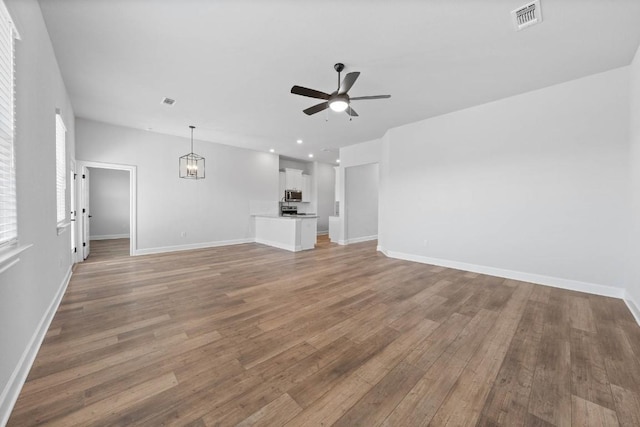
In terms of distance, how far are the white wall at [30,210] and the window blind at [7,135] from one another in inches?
3.9

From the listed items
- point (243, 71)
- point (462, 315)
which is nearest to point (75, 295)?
point (243, 71)

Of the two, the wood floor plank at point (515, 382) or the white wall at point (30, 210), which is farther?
the white wall at point (30, 210)

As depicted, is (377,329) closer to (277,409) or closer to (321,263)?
(277,409)

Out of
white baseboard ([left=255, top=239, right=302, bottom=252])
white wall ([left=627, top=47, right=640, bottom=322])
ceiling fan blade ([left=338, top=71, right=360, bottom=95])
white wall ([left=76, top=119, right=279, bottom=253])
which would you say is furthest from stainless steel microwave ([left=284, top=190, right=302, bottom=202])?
white wall ([left=627, top=47, right=640, bottom=322])

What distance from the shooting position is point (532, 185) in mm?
3807

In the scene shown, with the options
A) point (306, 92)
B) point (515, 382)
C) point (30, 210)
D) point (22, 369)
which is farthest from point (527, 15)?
point (22, 369)

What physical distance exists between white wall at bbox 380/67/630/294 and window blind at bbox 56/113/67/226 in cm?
586

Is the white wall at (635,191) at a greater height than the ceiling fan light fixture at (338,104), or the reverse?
the ceiling fan light fixture at (338,104)

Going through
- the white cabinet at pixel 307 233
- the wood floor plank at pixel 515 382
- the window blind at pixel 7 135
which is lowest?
the wood floor plank at pixel 515 382

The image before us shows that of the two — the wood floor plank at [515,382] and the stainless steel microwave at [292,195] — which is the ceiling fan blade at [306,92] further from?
the stainless steel microwave at [292,195]

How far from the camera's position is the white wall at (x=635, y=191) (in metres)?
2.74

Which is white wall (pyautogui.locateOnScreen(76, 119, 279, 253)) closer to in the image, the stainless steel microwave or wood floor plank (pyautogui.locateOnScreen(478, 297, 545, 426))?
the stainless steel microwave

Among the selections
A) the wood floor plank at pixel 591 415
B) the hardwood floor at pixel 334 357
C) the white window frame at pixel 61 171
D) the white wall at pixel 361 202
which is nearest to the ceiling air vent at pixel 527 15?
the hardwood floor at pixel 334 357

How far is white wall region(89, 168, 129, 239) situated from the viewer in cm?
823
